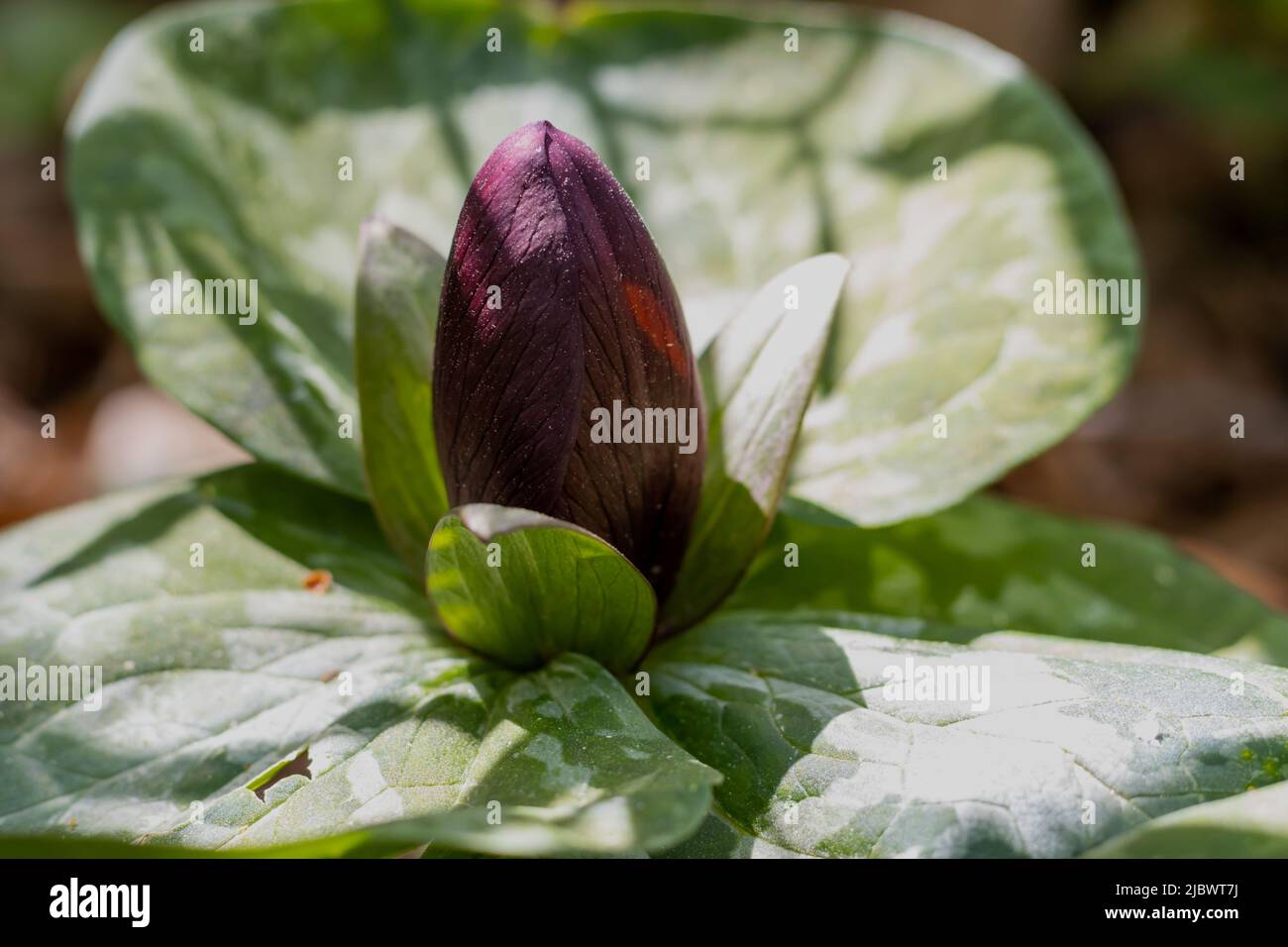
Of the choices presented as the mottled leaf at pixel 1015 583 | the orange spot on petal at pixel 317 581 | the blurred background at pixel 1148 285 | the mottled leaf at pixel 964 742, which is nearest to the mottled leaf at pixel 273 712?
the orange spot on petal at pixel 317 581

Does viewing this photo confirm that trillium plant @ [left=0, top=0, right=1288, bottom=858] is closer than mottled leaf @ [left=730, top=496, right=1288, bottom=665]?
Yes

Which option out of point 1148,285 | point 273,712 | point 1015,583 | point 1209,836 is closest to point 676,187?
point 1015,583

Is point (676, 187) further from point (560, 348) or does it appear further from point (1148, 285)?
point (1148, 285)

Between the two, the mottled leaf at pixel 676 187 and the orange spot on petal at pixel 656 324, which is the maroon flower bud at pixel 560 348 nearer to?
the orange spot on petal at pixel 656 324

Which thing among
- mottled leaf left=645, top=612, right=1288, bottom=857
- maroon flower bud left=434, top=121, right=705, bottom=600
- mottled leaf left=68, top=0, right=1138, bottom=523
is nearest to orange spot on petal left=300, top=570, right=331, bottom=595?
mottled leaf left=68, top=0, right=1138, bottom=523

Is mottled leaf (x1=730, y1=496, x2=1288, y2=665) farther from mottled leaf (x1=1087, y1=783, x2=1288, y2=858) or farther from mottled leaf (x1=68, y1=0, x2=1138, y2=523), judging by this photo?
mottled leaf (x1=1087, y1=783, x2=1288, y2=858)

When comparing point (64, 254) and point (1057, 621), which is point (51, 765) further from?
point (64, 254)
